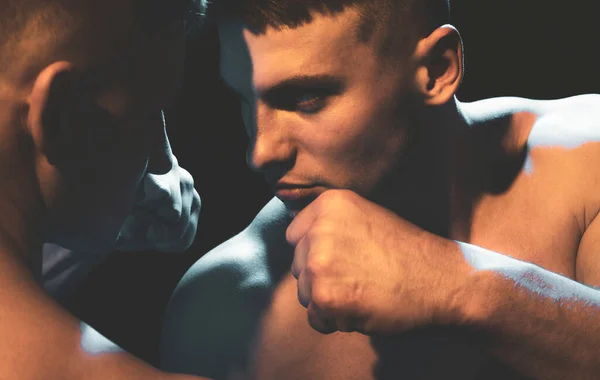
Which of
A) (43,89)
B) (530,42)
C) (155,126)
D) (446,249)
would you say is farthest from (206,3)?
(530,42)

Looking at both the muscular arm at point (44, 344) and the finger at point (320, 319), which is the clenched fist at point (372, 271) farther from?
the muscular arm at point (44, 344)

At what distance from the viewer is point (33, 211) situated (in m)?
0.96

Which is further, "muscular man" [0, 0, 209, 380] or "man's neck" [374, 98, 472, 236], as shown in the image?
"man's neck" [374, 98, 472, 236]

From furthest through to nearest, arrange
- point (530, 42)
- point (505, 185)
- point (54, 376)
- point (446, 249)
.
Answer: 1. point (530, 42)
2. point (505, 185)
3. point (446, 249)
4. point (54, 376)

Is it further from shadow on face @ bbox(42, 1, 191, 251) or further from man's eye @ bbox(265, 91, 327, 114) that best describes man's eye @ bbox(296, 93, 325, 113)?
shadow on face @ bbox(42, 1, 191, 251)

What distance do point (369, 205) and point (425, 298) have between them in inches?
5.9

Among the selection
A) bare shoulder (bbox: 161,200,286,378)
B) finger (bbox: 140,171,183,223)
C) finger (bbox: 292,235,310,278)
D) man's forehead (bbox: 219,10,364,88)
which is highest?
man's forehead (bbox: 219,10,364,88)

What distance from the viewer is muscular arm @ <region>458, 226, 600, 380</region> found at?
40.8 inches

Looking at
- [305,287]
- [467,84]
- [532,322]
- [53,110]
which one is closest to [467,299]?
[532,322]

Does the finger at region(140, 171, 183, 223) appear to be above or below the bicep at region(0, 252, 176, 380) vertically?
below

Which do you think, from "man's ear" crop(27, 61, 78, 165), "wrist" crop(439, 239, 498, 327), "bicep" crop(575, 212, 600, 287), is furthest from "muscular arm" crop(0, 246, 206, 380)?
"bicep" crop(575, 212, 600, 287)

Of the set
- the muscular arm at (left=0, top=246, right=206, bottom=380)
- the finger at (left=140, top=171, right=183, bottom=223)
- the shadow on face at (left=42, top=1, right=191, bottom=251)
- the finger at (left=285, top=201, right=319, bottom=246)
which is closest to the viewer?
the muscular arm at (left=0, top=246, right=206, bottom=380)

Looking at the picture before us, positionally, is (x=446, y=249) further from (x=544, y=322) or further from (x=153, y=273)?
(x=153, y=273)

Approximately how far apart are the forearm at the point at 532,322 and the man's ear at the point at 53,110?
55cm
